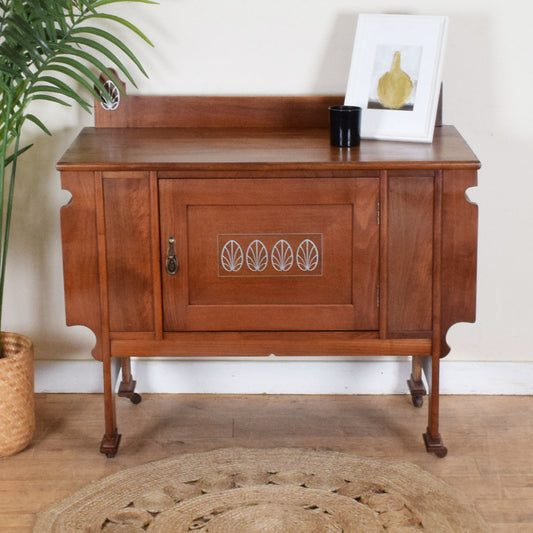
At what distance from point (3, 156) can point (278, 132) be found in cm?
75

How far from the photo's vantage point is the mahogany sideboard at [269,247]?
234cm

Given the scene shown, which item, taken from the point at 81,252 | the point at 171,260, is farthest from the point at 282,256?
→ the point at 81,252

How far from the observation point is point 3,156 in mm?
2381

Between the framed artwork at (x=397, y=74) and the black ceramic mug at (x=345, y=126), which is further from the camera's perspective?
the framed artwork at (x=397, y=74)

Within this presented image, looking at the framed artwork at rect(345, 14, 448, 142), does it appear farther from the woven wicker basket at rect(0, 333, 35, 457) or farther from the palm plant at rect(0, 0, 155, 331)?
the woven wicker basket at rect(0, 333, 35, 457)

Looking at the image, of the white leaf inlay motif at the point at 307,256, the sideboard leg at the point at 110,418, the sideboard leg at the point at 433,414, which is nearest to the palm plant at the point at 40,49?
the sideboard leg at the point at 110,418

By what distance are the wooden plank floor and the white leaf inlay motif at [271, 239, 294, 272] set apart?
0.55 m

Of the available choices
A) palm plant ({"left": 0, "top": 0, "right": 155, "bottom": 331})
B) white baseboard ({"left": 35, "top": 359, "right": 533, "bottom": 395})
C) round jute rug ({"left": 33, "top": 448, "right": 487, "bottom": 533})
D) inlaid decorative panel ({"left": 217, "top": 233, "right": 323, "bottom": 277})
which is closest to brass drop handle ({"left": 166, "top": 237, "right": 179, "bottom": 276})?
inlaid decorative panel ({"left": 217, "top": 233, "right": 323, "bottom": 277})

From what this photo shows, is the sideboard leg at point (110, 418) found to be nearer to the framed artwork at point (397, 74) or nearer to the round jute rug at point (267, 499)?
the round jute rug at point (267, 499)

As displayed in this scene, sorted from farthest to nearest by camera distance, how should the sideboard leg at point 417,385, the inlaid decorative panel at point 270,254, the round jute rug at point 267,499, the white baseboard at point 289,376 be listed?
the white baseboard at point 289,376
the sideboard leg at point 417,385
the inlaid decorative panel at point 270,254
the round jute rug at point 267,499

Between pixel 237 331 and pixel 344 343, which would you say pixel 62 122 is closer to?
pixel 237 331

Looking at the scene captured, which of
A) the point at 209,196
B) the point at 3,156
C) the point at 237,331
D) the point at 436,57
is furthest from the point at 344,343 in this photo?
the point at 3,156

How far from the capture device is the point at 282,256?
2.38 meters

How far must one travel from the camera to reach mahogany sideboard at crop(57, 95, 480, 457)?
234 centimetres
